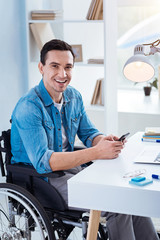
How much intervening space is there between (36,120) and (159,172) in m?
0.64

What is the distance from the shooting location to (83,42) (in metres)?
4.28

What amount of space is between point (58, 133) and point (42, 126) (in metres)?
0.19

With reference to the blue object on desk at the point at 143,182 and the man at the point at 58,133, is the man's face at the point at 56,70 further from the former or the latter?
the blue object on desk at the point at 143,182

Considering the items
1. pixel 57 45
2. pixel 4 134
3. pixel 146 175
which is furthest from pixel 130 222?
pixel 57 45

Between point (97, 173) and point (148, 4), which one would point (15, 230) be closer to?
point (97, 173)

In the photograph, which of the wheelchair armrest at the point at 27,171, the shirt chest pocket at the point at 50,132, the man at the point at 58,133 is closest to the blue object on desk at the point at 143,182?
the man at the point at 58,133

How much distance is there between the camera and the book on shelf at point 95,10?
3622mm

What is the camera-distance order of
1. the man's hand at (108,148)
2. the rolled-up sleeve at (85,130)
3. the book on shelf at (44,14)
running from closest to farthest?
1. the man's hand at (108,148)
2. the rolled-up sleeve at (85,130)
3. the book on shelf at (44,14)

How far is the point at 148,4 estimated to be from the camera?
14.1 ft

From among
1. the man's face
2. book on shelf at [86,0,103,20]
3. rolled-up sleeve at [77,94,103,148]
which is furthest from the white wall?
the man's face

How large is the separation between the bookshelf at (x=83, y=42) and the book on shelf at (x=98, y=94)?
7 cm

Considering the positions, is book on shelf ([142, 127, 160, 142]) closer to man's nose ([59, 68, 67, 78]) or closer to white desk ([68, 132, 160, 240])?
white desk ([68, 132, 160, 240])

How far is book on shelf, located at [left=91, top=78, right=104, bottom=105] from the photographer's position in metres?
3.93

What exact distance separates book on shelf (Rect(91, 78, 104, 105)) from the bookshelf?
0.23ft
